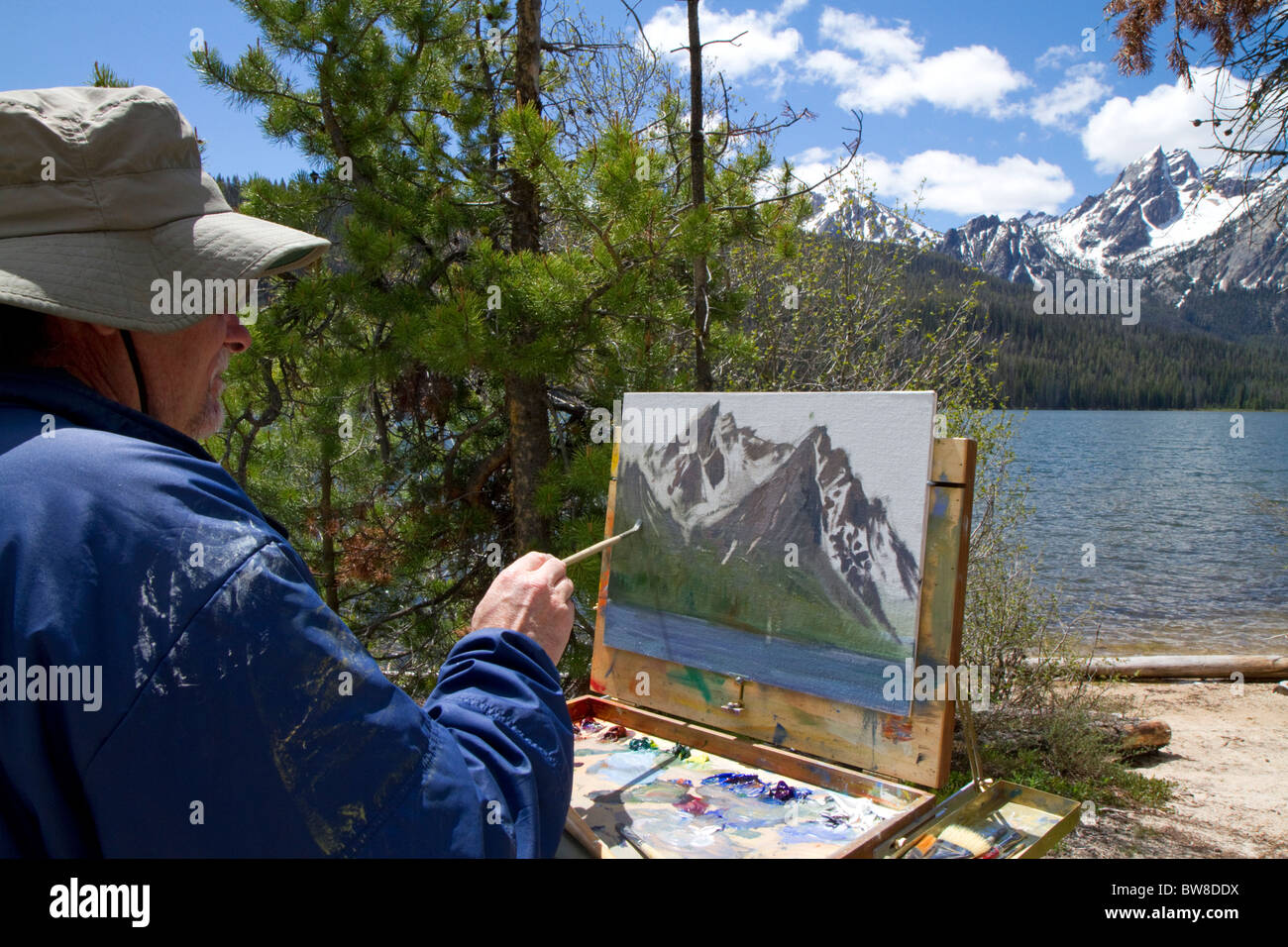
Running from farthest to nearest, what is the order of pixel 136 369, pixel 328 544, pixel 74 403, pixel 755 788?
pixel 328 544, pixel 755 788, pixel 136 369, pixel 74 403

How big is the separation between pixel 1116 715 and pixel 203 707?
716cm

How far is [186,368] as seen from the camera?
1.08 meters

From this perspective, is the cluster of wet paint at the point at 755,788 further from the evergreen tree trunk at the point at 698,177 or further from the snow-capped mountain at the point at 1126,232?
the snow-capped mountain at the point at 1126,232

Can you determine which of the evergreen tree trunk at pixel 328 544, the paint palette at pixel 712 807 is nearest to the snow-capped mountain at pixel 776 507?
the paint palette at pixel 712 807

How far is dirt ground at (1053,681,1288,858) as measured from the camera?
4.48 m

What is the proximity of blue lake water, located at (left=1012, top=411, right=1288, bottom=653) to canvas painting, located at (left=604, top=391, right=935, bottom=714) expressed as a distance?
409 centimetres

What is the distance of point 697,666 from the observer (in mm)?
2809

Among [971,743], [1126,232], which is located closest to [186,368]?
[971,743]

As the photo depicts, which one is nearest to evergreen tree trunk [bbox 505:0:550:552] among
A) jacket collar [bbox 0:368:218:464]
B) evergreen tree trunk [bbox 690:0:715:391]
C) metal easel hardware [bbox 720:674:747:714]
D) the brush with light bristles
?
evergreen tree trunk [bbox 690:0:715:391]

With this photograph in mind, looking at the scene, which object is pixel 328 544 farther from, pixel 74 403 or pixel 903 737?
pixel 74 403

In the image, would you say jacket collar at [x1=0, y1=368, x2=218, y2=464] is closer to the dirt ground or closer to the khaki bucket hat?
the khaki bucket hat

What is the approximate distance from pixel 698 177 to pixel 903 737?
2.94m

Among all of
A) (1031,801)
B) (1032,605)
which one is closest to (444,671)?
(1031,801)
